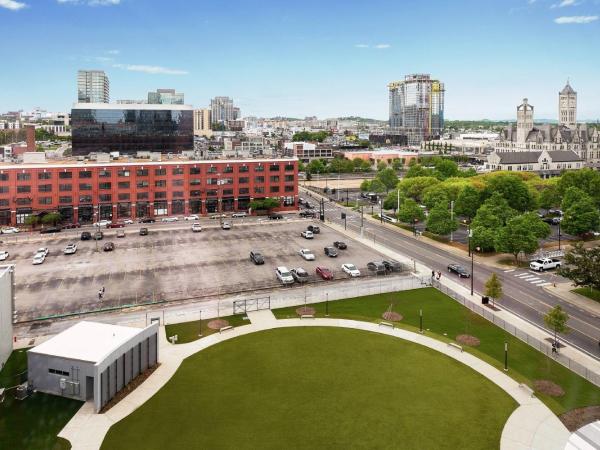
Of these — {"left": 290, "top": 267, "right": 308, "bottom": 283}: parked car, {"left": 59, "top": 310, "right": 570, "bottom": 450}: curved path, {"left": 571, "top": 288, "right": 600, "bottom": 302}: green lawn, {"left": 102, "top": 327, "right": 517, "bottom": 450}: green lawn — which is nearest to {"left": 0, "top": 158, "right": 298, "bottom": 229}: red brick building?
{"left": 290, "top": 267, "right": 308, "bottom": 283}: parked car

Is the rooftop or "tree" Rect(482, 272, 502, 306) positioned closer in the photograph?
the rooftop

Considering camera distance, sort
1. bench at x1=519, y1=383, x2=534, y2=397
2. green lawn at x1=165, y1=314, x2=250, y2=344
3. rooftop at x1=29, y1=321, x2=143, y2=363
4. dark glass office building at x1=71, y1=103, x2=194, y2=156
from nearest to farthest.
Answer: rooftop at x1=29, y1=321, x2=143, y2=363 < bench at x1=519, y1=383, x2=534, y2=397 < green lawn at x1=165, y1=314, x2=250, y2=344 < dark glass office building at x1=71, y1=103, x2=194, y2=156

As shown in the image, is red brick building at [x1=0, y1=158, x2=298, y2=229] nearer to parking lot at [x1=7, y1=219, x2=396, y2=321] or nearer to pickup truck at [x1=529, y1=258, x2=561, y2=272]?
parking lot at [x1=7, y1=219, x2=396, y2=321]

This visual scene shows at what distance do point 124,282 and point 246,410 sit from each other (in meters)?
32.3

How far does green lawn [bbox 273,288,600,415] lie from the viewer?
3422 centimetres

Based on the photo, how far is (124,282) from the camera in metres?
58.4

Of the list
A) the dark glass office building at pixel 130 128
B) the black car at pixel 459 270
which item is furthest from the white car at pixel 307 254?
the dark glass office building at pixel 130 128

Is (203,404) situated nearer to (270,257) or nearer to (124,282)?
(124,282)

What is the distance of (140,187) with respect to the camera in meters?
100

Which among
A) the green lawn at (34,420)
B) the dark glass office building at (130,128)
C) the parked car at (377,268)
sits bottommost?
the green lawn at (34,420)

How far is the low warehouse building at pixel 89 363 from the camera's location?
1276 inches

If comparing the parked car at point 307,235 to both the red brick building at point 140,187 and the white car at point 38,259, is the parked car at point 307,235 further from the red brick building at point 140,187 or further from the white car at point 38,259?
the white car at point 38,259

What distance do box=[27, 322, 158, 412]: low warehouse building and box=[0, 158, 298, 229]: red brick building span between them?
6555cm

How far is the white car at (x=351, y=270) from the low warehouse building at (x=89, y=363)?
2981cm
